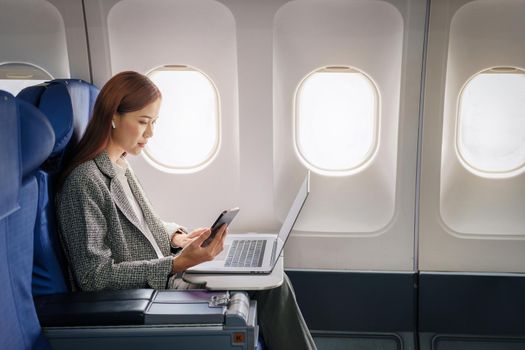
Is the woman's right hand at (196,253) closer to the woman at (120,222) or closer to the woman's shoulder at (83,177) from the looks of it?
the woman at (120,222)

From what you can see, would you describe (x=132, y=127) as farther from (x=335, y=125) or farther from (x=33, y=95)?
(x=335, y=125)

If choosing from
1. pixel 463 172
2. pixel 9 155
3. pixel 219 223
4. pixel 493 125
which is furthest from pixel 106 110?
pixel 493 125

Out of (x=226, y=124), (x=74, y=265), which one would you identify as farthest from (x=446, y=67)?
(x=74, y=265)

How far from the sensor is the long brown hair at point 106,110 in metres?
1.71

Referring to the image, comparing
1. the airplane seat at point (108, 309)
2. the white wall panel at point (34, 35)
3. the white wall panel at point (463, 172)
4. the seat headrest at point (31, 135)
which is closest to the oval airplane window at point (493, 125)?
the white wall panel at point (463, 172)

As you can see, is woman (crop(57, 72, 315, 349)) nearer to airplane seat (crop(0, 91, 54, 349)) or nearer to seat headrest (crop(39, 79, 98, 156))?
seat headrest (crop(39, 79, 98, 156))

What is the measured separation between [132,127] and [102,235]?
1.44 feet

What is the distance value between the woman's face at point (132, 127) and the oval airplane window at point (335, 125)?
880 mm

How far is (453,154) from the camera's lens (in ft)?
7.79

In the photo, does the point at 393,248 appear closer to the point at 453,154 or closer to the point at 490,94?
the point at 453,154

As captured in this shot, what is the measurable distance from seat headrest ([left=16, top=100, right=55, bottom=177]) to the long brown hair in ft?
1.01

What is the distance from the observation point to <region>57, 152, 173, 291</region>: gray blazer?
1.57 meters

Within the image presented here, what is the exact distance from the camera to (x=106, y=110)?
5.63 feet

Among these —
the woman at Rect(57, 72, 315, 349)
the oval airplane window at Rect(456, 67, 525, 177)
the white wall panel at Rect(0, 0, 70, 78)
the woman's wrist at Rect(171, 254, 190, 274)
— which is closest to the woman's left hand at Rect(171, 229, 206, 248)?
the woman at Rect(57, 72, 315, 349)
